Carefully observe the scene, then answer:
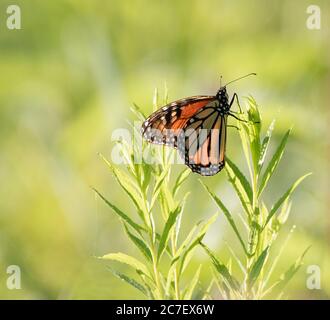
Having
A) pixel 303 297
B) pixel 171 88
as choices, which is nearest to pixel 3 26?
pixel 171 88

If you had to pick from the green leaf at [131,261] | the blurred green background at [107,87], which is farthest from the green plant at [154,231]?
the blurred green background at [107,87]

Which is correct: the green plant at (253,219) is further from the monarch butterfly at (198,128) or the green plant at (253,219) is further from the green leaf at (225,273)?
the monarch butterfly at (198,128)

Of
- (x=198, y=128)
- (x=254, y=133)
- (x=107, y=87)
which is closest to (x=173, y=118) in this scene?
(x=198, y=128)

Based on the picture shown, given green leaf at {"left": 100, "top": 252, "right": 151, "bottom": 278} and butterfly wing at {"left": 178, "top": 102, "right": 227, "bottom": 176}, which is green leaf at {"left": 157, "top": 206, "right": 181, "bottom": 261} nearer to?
green leaf at {"left": 100, "top": 252, "right": 151, "bottom": 278}

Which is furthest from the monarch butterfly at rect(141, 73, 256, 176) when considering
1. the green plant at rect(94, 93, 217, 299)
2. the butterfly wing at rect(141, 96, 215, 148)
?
the green plant at rect(94, 93, 217, 299)

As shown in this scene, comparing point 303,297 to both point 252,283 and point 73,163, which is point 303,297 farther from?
point 73,163

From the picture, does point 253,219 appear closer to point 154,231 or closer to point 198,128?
point 154,231
